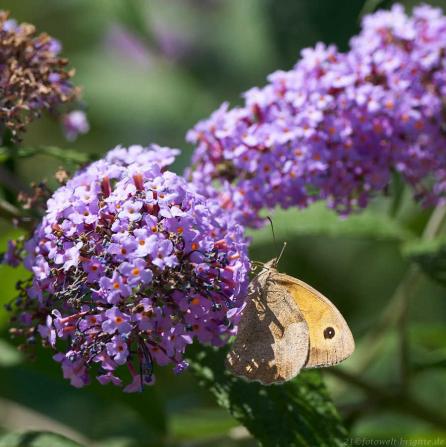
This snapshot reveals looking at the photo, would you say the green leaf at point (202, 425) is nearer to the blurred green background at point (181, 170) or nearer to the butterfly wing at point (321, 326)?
the blurred green background at point (181, 170)

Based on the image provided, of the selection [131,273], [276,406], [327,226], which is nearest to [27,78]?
[131,273]

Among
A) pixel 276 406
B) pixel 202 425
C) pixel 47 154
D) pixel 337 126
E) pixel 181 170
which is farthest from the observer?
pixel 181 170

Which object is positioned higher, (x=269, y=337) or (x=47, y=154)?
(x=47, y=154)

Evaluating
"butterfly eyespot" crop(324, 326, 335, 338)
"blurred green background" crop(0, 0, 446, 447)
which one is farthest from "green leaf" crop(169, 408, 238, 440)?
"butterfly eyespot" crop(324, 326, 335, 338)

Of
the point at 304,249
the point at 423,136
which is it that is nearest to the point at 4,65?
the point at 423,136

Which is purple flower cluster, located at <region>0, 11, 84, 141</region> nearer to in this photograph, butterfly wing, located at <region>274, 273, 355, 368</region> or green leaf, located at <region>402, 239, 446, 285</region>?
butterfly wing, located at <region>274, 273, 355, 368</region>

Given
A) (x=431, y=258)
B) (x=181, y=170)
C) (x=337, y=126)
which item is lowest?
(x=431, y=258)

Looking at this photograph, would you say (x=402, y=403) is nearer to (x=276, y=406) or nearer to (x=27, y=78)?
(x=276, y=406)
